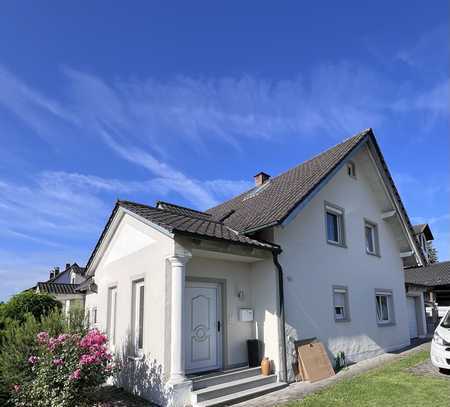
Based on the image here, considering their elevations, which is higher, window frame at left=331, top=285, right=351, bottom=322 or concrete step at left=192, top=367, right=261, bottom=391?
window frame at left=331, top=285, right=351, bottom=322

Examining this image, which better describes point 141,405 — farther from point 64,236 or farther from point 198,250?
point 64,236

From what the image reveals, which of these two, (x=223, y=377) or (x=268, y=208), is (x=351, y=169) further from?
(x=223, y=377)

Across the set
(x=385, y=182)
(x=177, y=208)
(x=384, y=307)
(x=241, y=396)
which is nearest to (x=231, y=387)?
(x=241, y=396)

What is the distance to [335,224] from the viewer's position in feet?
42.3

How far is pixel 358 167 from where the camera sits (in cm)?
1450

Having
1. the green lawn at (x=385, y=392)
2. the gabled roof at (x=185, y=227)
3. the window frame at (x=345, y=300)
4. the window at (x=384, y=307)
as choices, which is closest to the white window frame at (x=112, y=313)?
the gabled roof at (x=185, y=227)

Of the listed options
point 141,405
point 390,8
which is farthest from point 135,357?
point 390,8

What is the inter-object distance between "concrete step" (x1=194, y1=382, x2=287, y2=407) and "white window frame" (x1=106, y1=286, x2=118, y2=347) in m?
4.62

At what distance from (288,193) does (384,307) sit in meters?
7.45

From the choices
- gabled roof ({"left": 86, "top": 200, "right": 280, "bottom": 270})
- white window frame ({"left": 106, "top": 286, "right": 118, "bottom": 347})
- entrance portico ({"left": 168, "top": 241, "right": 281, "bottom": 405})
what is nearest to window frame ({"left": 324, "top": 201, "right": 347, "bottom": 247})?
gabled roof ({"left": 86, "top": 200, "right": 280, "bottom": 270})

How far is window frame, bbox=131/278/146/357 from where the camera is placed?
358 inches

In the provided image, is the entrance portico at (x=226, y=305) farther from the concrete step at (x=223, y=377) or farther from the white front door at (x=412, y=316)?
the white front door at (x=412, y=316)

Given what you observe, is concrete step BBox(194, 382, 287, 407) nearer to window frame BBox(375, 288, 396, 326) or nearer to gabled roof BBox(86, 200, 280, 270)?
gabled roof BBox(86, 200, 280, 270)

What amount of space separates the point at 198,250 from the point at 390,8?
8.86 meters
